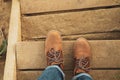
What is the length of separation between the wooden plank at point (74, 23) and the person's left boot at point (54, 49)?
0.45 ft

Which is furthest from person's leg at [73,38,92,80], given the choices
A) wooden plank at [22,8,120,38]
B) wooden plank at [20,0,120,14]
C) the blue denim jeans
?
wooden plank at [20,0,120,14]

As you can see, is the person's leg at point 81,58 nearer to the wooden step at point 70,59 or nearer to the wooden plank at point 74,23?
the wooden step at point 70,59

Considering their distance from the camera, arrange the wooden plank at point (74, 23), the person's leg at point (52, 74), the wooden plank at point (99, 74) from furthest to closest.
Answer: the wooden plank at point (74, 23) < the wooden plank at point (99, 74) < the person's leg at point (52, 74)

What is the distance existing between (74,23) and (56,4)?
192 mm

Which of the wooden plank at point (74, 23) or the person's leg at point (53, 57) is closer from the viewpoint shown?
the person's leg at point (53, 57)

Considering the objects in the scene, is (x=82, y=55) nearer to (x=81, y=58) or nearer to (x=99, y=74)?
(x=81, y=58)

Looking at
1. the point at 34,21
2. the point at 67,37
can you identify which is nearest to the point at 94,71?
the point at 67,37

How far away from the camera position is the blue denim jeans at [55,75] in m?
1.40

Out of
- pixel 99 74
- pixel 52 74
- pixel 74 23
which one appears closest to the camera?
pixel 52 74

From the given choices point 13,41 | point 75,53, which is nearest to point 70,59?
point 75,53

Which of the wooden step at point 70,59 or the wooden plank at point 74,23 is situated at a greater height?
the wooden plank at point 74,23

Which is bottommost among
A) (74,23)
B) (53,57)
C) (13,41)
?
(53,57)

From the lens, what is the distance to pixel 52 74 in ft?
4.64

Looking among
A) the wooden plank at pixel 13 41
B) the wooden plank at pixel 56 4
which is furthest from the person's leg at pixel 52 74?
the wooden plank at pixel 56 4
